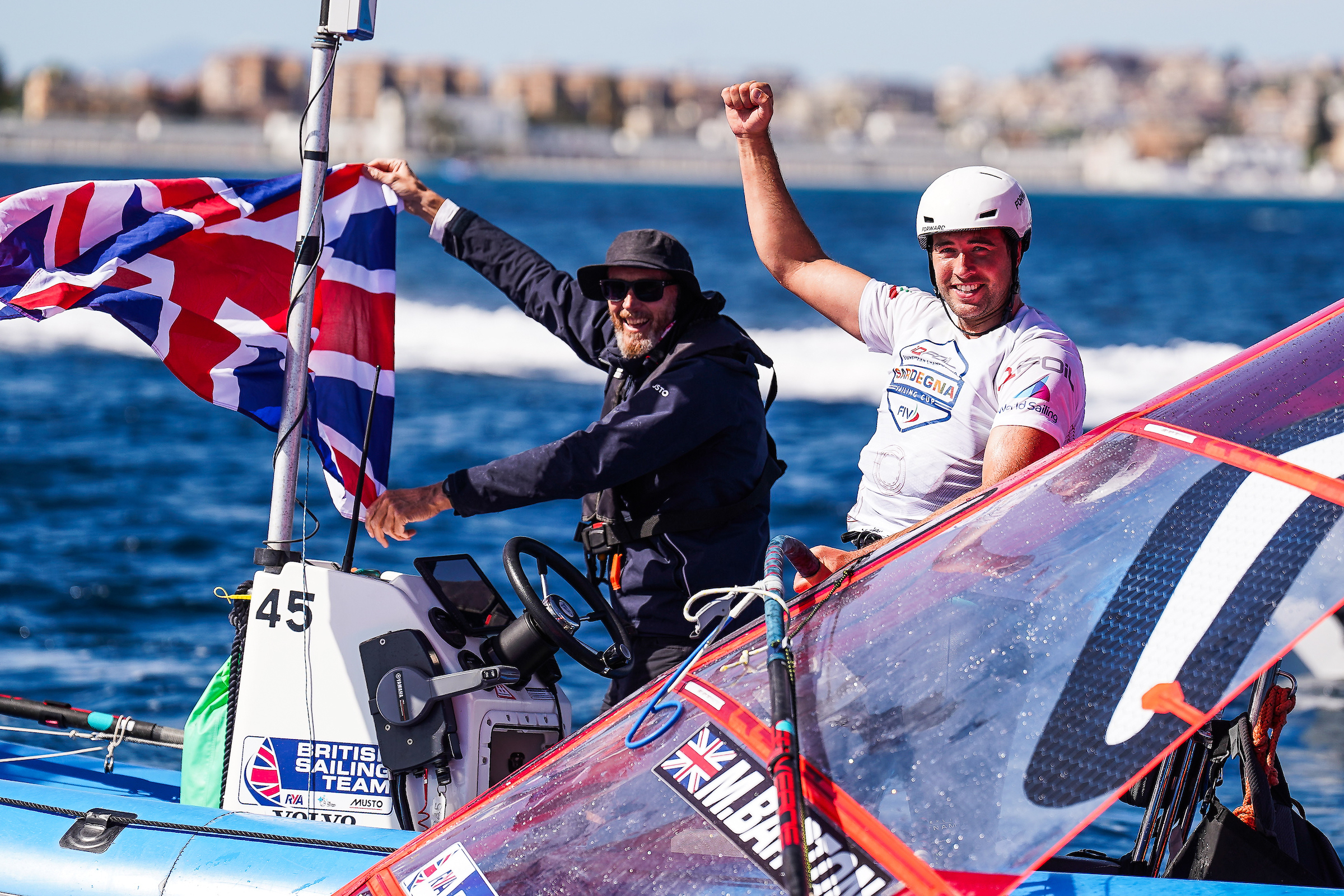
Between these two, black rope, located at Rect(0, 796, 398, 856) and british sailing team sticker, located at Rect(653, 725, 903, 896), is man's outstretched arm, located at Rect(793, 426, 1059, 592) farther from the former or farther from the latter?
black rope, located at Rect(0, 796, 398, 856)

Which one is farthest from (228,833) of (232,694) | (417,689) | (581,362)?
(581,362)

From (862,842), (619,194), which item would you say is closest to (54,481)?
(862,842)

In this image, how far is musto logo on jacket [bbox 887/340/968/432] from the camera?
3818mm

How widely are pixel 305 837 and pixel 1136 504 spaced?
216 centimetres

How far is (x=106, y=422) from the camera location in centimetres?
1678

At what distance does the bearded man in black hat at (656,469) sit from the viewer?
13.1 feet

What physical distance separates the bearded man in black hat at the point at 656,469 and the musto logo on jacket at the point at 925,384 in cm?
46

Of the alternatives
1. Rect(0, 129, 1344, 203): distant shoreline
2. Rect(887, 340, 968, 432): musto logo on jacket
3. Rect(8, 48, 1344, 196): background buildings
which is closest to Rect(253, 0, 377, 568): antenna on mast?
Rect(887, 340, 968, 432): musto logo on jacket

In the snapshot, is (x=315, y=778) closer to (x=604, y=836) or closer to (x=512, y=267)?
(x=604, y=836)

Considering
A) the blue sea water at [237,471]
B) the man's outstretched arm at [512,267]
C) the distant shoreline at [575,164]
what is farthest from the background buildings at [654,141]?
the man's outstretched arm at [512,267]

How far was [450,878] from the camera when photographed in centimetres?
298

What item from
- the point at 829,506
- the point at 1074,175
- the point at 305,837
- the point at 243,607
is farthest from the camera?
the point at 1074,175

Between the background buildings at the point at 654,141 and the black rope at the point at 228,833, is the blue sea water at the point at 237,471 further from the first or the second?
the background buildings at the point at 654,141

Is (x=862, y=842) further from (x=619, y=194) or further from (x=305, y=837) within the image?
(x=619, y=194)
